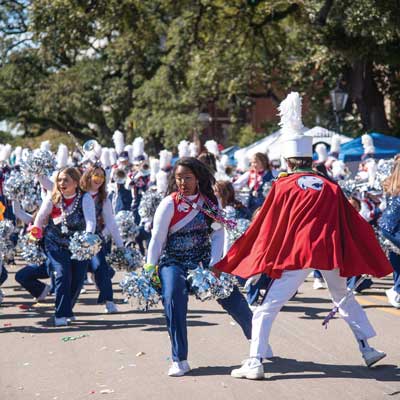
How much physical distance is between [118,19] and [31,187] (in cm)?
1022

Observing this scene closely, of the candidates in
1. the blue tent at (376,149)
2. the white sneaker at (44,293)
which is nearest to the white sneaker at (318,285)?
the white sneaker at (44,293)

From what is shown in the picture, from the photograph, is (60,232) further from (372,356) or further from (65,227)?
(372,356)

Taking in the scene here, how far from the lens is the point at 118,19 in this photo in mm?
21781

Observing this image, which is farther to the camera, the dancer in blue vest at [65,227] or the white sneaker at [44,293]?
the white sneaker at [44,293]

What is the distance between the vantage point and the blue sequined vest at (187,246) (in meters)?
7.13

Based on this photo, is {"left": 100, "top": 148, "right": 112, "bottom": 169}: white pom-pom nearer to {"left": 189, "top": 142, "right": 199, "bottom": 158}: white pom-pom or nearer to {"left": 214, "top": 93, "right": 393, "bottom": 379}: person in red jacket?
{"left": 189, "top": 142, "right": 199, "bottom": 158}: white pom-pom

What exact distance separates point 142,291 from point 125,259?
3093mm

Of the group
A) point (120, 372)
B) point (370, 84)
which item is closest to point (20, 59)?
point (370, 84)

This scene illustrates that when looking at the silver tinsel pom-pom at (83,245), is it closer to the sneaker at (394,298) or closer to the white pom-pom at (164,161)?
the sneaker at (394,298)

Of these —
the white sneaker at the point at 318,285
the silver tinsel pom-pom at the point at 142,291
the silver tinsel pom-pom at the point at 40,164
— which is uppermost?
the silver tinsel pom-pom at the point at 40,164

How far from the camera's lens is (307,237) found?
255 inches

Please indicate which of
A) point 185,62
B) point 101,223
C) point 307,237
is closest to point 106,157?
point 101,223

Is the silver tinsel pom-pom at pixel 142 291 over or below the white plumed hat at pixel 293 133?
below

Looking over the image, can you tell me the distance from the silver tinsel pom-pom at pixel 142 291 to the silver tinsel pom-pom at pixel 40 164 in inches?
166
